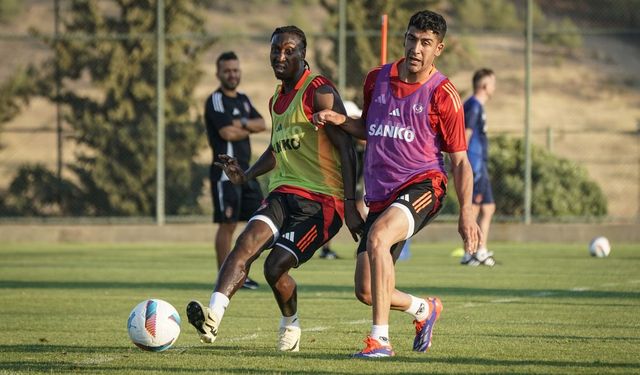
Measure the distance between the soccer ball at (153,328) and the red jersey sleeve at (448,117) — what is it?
2.15 m

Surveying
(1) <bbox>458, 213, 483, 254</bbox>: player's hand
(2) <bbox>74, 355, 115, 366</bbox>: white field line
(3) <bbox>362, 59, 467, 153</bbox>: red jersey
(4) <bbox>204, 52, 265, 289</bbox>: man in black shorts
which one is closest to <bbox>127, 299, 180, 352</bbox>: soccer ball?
(2) <bbox>74, 355, 115, 366</bbox>: white field line

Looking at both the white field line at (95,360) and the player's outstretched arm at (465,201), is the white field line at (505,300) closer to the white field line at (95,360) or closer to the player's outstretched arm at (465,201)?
the player's outstretched arm at (465,201)

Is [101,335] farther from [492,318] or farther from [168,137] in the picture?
[168,137]

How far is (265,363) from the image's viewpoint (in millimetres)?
7672

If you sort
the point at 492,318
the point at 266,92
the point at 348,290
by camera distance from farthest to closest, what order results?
1. the point at 266,92
2. the point at 348,290
3. the point at 492,318

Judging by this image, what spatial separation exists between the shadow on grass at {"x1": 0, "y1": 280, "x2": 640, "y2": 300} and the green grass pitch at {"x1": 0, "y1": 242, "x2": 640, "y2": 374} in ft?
0.07

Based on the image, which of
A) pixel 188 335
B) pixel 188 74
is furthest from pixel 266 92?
pixel 188 335

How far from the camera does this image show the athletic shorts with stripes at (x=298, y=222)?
837 centimetres

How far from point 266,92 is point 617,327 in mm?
41952

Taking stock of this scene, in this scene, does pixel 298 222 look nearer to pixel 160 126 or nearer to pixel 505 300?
pixel 505 300

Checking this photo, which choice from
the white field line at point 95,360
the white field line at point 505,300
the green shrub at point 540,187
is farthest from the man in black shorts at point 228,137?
the green shrub at point 540,187

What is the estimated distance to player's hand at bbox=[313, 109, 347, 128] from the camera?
8.16m

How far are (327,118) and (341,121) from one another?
127 millimetres

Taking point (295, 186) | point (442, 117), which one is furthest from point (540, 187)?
point (442, 117)
